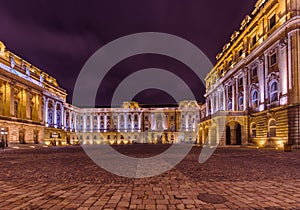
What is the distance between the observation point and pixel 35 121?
5047 centimetres

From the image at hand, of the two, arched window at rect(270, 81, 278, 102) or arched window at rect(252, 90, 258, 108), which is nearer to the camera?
arched window at rect(270, 81, 278, 102)

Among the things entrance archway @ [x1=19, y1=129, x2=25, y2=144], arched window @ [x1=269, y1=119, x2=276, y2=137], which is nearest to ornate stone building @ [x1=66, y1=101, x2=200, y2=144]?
entrance archway @ [x1=19, y1=129, x2=25, y2=144]

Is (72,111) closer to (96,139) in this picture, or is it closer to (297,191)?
(96,139)

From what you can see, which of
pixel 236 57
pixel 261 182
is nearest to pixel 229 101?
pixel 236 57

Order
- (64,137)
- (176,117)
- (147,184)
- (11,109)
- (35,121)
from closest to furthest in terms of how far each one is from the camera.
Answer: (147,184) < (11,109) < (35,121) < (64,137) < (176,117)

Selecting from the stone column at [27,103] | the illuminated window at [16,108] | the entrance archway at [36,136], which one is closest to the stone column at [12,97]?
the illuminated window at [16,108]

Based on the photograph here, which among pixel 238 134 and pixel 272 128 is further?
pixel 238 134

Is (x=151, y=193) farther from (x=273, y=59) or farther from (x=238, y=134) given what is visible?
(x=238, y=134)

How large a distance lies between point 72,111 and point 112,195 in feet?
278

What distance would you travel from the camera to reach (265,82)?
3120cm

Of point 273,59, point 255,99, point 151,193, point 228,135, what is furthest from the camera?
point 228,135

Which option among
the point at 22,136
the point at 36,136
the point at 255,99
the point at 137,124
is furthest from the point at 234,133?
the point at 137,124

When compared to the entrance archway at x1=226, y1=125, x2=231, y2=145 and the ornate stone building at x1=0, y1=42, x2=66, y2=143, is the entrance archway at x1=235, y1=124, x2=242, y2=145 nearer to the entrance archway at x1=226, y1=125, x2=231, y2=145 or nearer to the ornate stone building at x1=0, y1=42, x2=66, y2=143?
the entrance archway at x1=226, y1=125, x2=231, y2=145

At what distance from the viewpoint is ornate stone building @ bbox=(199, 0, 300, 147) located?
25.0 metres
